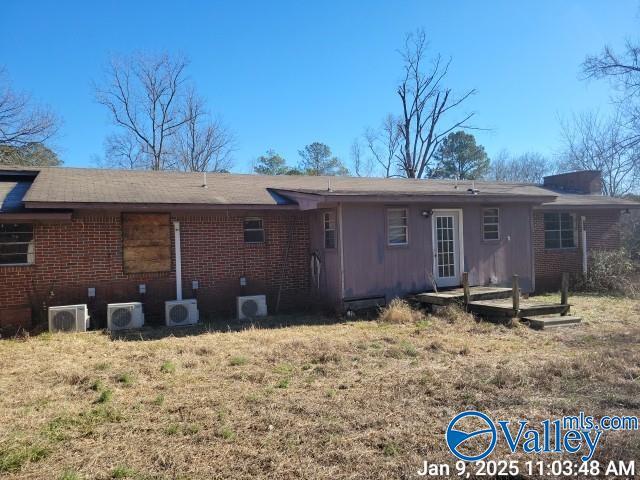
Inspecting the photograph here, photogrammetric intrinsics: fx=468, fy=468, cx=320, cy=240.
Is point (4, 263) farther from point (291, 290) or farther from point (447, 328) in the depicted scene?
point (447, 328)

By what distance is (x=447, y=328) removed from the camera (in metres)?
9.10

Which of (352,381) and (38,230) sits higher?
(38,230)

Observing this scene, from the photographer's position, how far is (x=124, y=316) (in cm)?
962

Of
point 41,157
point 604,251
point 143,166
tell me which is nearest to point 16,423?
point 604,251

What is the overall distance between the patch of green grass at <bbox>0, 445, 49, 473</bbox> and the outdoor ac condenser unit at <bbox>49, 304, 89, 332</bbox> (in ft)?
18.8

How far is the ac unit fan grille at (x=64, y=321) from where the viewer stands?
9117 mm

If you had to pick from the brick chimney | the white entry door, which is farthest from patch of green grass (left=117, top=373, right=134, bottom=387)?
the brick chimney

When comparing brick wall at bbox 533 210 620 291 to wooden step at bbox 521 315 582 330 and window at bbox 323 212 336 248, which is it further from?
window at bbox 323 212 336 248

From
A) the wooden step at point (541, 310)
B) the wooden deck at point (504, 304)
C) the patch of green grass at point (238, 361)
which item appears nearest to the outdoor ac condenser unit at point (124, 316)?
the patch of green grass at point (238, 361)

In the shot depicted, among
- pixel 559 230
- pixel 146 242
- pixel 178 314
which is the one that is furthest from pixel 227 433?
pixel 559 230

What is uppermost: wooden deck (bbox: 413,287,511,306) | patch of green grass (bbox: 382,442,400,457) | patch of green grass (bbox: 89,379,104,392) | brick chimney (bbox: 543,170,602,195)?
brick chimney (bbox: 543,170,602,195)

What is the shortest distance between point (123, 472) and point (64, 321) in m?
6.67

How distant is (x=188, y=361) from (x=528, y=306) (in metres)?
6.97

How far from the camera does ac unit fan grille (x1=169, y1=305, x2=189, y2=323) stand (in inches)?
395
